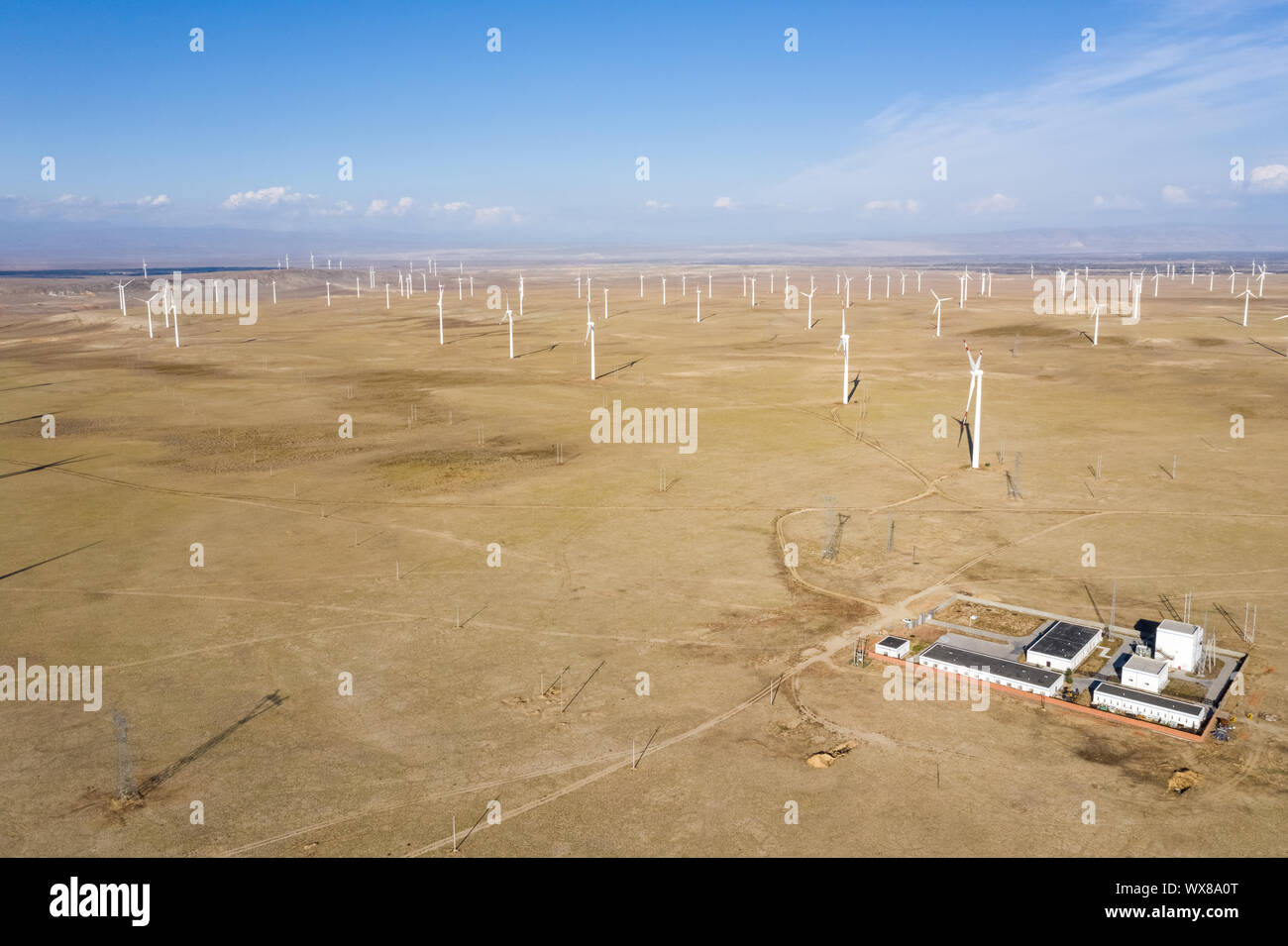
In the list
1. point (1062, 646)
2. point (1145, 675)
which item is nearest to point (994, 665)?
point (1062, 646)

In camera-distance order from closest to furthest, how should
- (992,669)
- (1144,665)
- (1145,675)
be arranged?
1. (1145,675)
2. (1144,665)
3. (992,669)

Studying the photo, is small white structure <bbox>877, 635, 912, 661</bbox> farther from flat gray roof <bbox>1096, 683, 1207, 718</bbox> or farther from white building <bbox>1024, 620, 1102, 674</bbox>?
flat gray roof <bbox>1096, 683, 1207, 718</bbox>

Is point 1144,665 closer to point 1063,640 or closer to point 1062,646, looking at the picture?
point 1062,646

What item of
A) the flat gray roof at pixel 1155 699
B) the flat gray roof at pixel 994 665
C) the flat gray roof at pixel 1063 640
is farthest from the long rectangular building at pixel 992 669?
the flat gray roof at pixel 1155 699

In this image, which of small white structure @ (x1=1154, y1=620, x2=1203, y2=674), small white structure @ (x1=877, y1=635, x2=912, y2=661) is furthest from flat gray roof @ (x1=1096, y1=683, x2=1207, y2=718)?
small white structure @ (x1=877, y1=635, x2=912, y2=661)

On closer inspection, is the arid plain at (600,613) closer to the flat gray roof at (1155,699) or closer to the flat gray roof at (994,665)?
the flat gray roof at (994,665)

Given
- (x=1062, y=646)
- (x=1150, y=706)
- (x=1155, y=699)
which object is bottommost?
(x=1150, y=706)

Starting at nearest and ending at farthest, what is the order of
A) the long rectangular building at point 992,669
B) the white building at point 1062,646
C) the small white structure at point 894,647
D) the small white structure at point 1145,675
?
1. the small white structure at point 1145,675
2. the long rectangular building at point 992,669
3. the white building at point 1062,646
4. the small white structure at point 894,647
